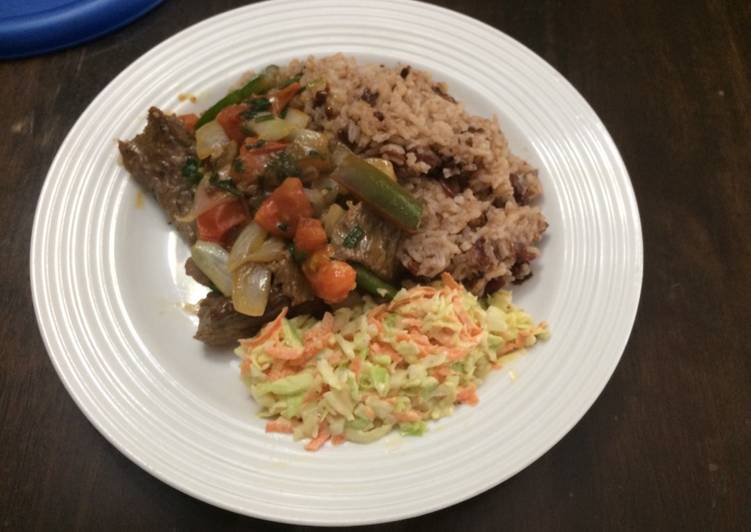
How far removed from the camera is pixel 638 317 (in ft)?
10.5

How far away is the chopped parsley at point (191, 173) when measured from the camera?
3133 millimetres

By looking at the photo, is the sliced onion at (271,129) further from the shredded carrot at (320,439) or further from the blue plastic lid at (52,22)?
the blue plastic lid at (52,22)

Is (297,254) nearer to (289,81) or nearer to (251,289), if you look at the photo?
(251,289)

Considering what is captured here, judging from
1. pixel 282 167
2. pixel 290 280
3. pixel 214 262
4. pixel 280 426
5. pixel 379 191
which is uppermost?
pixel 379 191

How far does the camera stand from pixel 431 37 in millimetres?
3508

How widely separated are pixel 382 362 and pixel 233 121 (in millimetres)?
1398

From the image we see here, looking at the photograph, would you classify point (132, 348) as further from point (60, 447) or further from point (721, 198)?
point (721, 198)

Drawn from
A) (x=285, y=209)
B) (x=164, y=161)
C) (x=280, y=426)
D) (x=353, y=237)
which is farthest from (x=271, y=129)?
(x=280, y=426)

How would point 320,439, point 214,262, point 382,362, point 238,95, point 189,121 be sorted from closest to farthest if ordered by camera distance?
point 320,439, point 382,362, point 214,262, point 238,95, point 189,121

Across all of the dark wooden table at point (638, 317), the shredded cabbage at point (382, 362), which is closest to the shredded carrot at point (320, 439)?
the shredded cabbage at point (382, 362)

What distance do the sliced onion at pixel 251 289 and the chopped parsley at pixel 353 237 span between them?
378 mm

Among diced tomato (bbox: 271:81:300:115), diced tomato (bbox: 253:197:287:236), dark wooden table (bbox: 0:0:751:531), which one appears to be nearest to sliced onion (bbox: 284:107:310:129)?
diced tomato (bbox: 271:81:300:115)

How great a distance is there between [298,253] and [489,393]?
1041 mm

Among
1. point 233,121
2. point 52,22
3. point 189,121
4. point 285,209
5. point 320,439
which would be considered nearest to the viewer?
point 320,439
